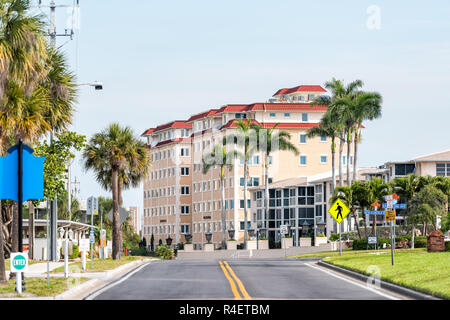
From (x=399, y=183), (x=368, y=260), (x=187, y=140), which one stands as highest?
(x=187, y=140)

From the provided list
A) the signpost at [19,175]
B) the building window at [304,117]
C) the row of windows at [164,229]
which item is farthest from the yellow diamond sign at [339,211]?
the row of windows at [164,229]

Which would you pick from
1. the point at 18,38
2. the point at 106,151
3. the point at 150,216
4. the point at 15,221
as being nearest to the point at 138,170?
the point at 106,151

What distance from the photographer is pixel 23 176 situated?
23109mm

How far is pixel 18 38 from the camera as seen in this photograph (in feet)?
82.1

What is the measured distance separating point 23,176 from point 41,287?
3278mm

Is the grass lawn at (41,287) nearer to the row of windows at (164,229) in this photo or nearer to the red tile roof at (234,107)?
the red tile roof at (234,107)

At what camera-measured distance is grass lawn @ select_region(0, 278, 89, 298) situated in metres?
21.9

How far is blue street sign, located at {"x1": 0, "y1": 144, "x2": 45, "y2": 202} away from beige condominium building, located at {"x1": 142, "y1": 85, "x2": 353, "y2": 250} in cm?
9344

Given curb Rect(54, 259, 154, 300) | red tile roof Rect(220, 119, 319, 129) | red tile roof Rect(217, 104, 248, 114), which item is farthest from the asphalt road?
red tile roof Rect(217, 104, 248, 114)

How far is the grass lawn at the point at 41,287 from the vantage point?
21938mm

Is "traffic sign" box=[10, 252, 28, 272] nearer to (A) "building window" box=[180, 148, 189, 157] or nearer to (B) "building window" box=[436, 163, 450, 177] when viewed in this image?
(B) "building window" box=[436, 163, 450, 177]

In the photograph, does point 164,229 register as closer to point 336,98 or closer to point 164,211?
point 164,211
